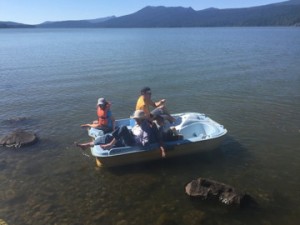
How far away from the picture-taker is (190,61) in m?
32.7

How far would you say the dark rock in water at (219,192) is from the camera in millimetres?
9031

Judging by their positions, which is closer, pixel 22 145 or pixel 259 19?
pixel 22 145

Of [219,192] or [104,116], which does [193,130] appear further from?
[219,192]

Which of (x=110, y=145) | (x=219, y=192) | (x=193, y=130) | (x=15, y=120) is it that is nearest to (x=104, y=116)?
(x=110, y=145)

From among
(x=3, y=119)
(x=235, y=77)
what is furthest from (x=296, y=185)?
(x=235, y=77)

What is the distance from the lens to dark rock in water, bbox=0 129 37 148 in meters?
13.2

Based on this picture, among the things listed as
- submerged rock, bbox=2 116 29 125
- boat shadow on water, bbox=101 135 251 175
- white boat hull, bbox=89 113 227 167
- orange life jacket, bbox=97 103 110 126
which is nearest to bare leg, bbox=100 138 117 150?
white boat hull, bbox=89 113 227 167

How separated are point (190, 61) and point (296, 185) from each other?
77.7 ft

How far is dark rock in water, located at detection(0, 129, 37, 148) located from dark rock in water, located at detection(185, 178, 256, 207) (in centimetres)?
682

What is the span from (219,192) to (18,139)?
8182mm

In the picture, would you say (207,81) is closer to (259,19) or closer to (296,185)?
(296,185)

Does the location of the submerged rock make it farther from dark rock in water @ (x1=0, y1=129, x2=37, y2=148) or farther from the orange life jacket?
the orange life jacket

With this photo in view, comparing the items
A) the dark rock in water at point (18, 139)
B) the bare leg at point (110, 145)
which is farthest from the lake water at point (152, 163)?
the bare leg at point (110, 145)

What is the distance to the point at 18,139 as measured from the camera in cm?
1344
